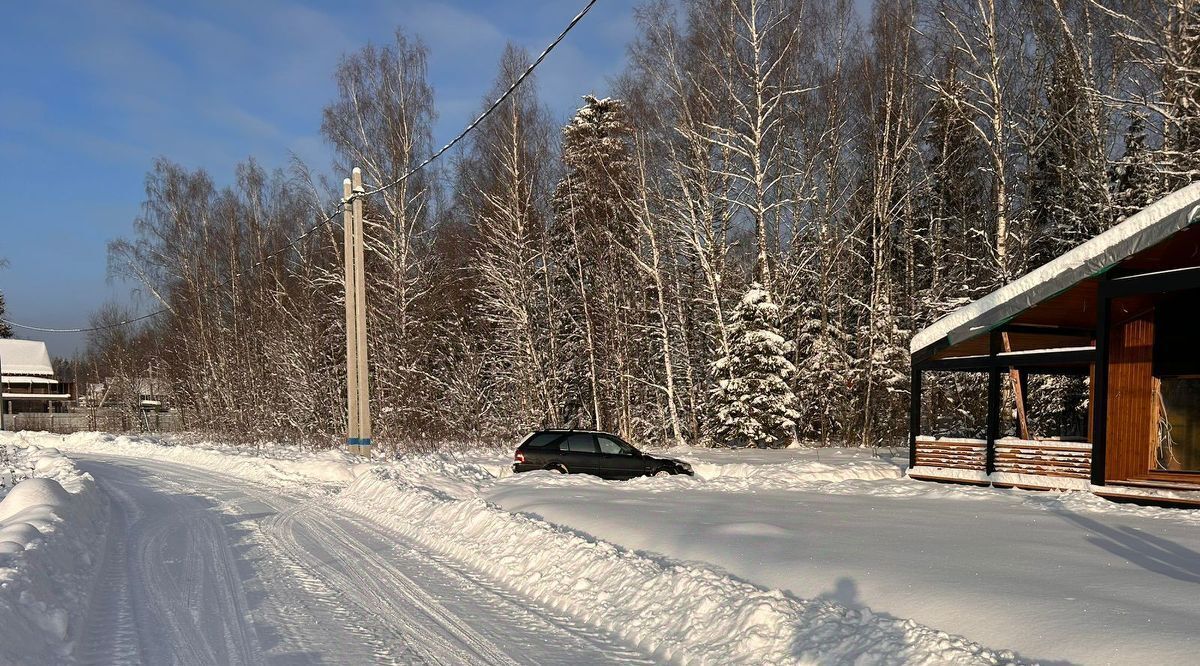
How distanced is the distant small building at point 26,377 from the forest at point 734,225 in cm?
5471

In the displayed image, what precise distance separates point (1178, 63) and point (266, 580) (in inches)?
869

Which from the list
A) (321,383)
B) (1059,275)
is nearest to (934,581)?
(1059,275)

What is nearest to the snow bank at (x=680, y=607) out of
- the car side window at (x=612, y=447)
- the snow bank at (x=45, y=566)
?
the snow bank at (x=45, y=566)

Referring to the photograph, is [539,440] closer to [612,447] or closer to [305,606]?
[612,447]

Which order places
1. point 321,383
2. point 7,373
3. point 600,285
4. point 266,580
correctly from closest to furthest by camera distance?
point 266,580
point 600,285
point 321,383
point 7,373

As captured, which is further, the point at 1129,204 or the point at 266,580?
the point at 1129,204

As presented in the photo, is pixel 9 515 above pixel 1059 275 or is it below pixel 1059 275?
below

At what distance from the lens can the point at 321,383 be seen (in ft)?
127

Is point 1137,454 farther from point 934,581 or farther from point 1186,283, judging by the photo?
point 934,581

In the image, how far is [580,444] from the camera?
19.2 meters

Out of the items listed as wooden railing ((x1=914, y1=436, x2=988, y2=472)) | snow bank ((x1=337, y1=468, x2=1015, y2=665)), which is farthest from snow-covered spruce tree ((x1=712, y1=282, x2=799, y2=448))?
snow bank ((x1=337, y1=468, x2=1015, y2=665))

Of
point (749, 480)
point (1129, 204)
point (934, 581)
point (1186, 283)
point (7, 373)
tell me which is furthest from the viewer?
point (7, 373)

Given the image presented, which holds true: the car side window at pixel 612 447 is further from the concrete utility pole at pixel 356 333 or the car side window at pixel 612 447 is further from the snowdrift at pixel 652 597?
the concrete utility pole at pixel 356 333

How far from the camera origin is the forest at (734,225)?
2480 cm
